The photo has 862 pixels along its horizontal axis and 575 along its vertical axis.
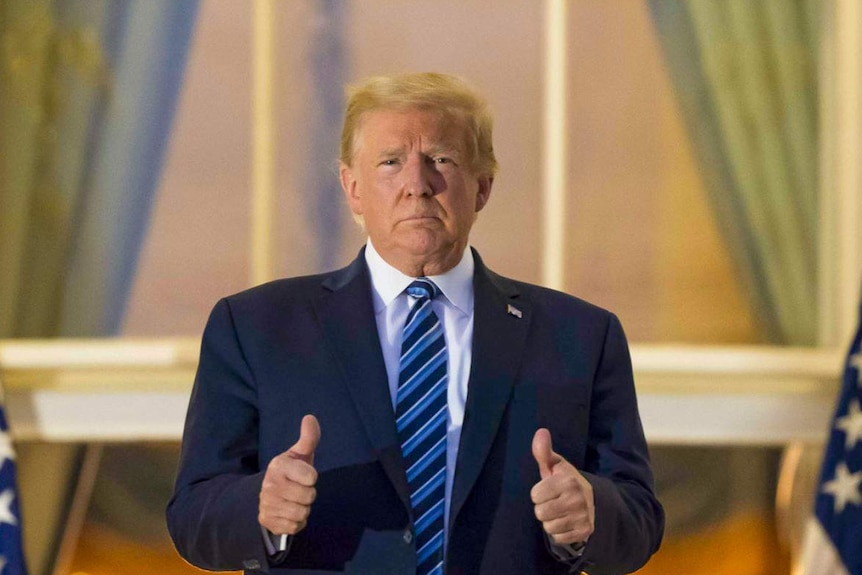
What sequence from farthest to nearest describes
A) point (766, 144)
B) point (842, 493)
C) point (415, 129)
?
point (766, 144) → point (842, 493) → point (415, 129)

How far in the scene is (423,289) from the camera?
2127 millimetres

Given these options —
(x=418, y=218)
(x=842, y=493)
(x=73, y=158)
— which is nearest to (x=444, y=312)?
(x=418, y=218)

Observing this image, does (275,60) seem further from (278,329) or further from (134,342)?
(278,329)

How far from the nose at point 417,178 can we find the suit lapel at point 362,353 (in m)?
0.17

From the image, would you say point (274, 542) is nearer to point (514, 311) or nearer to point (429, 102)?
point (514, 311)

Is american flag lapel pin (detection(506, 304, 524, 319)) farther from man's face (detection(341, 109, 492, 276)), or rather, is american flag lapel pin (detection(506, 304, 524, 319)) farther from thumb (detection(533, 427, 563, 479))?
thumb (detection(533, 427, 563, 479))

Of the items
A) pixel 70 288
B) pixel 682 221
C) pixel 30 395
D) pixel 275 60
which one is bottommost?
pixel 30 395

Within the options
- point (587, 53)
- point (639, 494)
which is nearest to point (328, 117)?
point (587, 53)

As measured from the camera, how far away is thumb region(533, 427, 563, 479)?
1838mm

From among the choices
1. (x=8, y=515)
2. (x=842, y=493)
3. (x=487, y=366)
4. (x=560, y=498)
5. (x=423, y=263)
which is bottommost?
(x=8, y=515)

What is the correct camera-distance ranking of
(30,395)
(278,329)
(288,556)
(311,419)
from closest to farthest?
(311,419) → (288,556) → (278,329) → (30,395)

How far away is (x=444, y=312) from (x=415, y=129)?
0.30m

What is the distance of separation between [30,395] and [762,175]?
230 cm

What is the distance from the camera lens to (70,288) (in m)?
4.09
